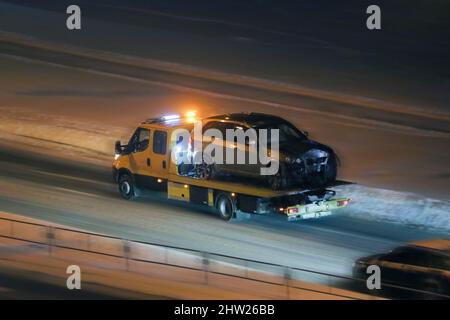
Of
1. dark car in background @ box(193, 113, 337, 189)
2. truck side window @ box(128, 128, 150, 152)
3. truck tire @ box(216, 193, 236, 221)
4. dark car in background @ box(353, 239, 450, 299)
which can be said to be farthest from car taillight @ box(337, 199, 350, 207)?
truck side window @ box(128, 128, 150, 152)

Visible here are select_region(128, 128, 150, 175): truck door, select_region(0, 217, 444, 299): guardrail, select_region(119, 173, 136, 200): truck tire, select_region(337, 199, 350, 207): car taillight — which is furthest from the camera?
select_region(119, 173, 136, 200): truck tire

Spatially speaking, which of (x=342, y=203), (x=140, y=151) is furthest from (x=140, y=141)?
(x=342, y=203)

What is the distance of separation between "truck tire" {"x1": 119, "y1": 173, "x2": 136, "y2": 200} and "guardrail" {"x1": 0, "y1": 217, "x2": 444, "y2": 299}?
3857mm

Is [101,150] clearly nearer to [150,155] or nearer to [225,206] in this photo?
[150,155]

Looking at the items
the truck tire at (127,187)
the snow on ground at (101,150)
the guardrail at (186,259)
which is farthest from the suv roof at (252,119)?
the guardrail at (186,259)

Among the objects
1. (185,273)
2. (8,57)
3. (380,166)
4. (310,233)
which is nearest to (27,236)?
(185,273)

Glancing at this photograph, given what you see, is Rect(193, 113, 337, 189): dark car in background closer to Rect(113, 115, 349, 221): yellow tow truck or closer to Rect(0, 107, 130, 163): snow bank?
Rect(113, 115, 349, 221): yellow tow truck

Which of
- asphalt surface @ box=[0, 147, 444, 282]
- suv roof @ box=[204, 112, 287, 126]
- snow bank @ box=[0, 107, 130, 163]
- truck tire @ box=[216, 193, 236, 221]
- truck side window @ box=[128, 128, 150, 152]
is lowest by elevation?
asphalt surface @ box=[0, 147, 444, 282]

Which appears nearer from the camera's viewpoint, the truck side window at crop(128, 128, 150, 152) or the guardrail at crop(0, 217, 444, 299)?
the guardrail at crop(0, 217, 444, 299)

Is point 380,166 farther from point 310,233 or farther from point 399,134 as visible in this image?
point 310,233

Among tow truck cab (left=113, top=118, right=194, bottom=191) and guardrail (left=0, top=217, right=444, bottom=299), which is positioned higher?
tow truck cab (left=113, top=118, right=194, bottom=191)

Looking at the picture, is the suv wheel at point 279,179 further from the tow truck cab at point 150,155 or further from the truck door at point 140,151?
the truck door at point 140,151

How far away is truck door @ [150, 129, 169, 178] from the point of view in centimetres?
2342

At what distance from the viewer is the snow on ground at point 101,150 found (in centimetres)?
2353
